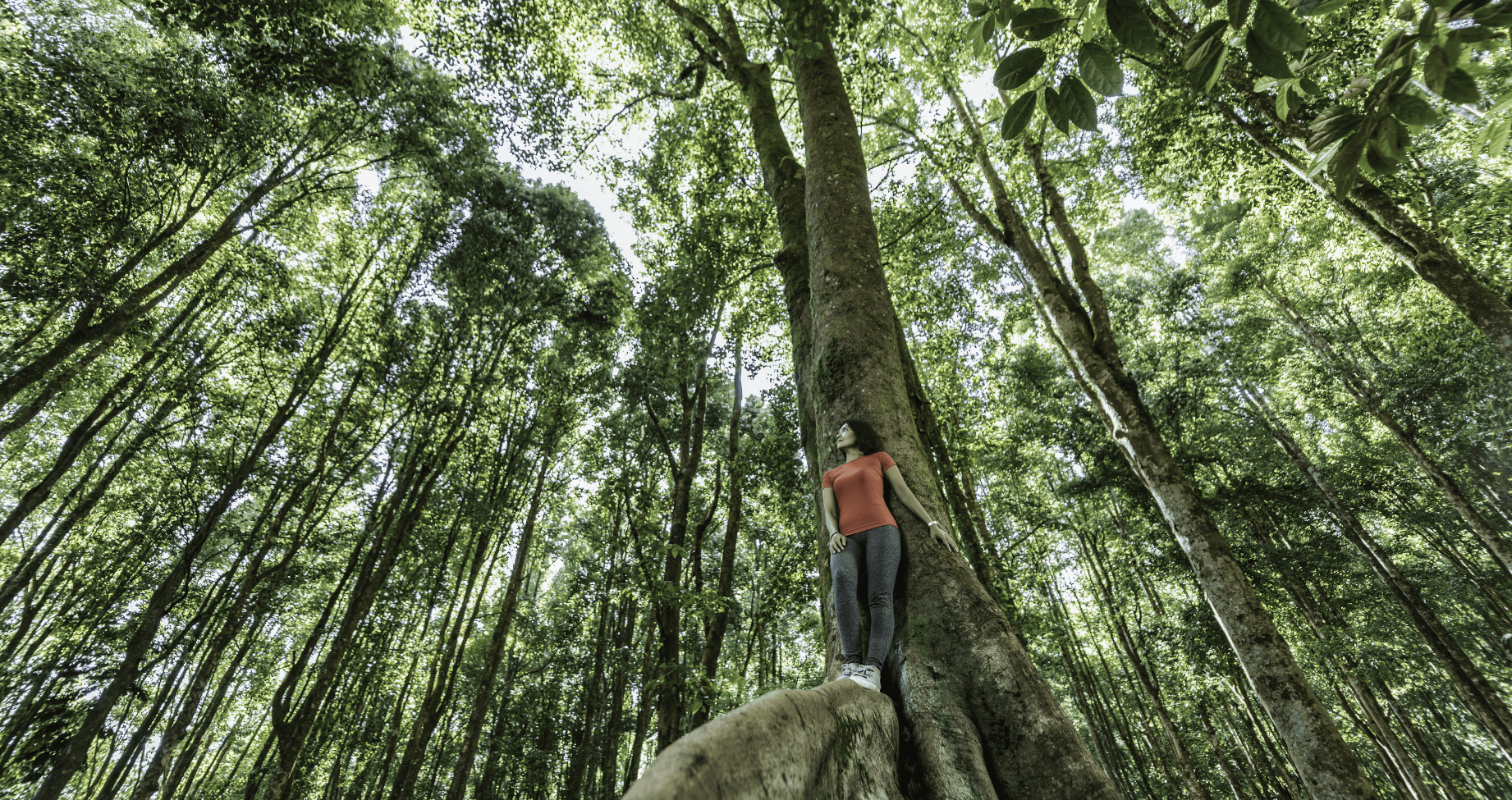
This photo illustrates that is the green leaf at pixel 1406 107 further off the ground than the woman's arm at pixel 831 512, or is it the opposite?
the woman's arm at pixel 831 512

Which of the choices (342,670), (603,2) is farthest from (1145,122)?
(342,670)

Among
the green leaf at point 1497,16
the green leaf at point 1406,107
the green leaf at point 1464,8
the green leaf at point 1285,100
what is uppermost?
the green leaf at point 1285,100

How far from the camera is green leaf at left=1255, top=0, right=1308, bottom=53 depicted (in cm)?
102

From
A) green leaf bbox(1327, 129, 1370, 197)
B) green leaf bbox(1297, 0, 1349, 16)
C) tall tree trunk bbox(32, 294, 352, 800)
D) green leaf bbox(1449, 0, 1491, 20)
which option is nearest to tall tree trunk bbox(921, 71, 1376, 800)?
green leaf bbox(1327, 129, 1370, 197)

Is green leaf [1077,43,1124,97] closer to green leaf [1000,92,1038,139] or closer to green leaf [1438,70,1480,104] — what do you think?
green leaf [1000,92,1038,139]

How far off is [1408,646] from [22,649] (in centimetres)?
3660

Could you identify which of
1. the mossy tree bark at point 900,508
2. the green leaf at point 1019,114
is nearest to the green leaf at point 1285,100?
the green leaf at point 1019,114

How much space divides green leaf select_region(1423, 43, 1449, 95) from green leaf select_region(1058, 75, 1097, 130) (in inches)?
23.4

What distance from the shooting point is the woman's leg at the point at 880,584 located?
7.64 feet

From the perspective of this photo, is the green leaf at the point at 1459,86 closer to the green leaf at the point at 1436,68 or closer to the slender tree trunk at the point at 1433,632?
the green leaf at the point at 1436,68

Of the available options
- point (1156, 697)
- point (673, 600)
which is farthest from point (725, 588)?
point (1156, 697)

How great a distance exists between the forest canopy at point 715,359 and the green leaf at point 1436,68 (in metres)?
0.01

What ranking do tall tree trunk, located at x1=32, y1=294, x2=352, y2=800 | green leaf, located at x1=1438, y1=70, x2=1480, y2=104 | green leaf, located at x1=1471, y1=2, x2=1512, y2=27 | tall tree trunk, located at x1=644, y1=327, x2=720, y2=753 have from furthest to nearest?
tall tree trunk, located at x1=32, y1=294, x2=352, y2=800
tall tree trunk, located at x1=644, y1=327, x2=720, y2=753
green leaf, located at x1=1438, y1=70, x2=1480, y2=104
green leaf, located at x1=1471, y1=2, x2=1512, y2=27

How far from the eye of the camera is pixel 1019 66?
3.83 ft
